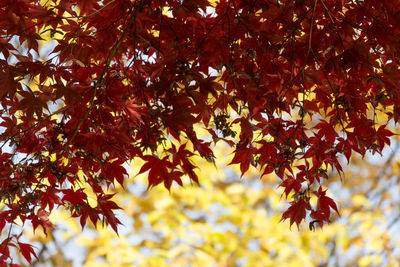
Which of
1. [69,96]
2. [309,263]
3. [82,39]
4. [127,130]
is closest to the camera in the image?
[69,96]

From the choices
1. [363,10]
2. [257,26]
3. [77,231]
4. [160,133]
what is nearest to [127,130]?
[160,133]

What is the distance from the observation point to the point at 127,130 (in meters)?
1.29

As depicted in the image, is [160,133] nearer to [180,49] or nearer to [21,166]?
[180,49]

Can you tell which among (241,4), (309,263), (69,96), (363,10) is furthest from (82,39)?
(309,263)

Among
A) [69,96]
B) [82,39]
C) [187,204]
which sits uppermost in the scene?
[187,204]

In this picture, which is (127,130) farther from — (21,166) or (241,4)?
(241,4)

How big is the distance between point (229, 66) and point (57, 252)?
3474 mm

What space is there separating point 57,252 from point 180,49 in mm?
3430

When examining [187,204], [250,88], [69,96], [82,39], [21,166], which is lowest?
[21,166]

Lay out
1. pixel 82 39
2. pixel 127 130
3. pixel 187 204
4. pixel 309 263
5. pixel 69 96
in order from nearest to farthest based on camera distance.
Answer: pixel 69 96 → pixel 127 130 → pixel 82 39 → pixel 309 263 → pixel 187 204

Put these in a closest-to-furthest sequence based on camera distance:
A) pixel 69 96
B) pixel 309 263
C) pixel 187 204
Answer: pixel 69 96 → pixel 309 263 → pixel 187 204

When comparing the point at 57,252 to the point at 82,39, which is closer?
the point at 82,39

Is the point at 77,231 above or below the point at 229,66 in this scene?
above

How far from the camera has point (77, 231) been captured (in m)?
4.02
